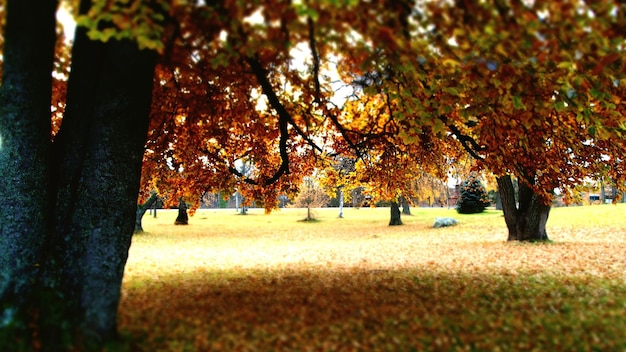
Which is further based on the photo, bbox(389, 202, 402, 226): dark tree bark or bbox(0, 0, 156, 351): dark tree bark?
bbox(389, 202, 402, 226): dark tree bark

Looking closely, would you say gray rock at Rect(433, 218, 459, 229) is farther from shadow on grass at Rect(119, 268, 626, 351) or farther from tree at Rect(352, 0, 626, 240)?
shadow on grass at Rect(119, 268, 626, 351)

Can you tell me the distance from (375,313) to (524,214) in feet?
41.9

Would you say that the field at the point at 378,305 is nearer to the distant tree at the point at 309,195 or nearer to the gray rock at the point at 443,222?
the gray rock at the point at 443,222

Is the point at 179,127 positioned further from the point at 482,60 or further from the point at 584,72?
the point at 584,72

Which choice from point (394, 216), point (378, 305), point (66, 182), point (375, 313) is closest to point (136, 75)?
point (66, 182)

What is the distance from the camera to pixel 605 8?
4066 mm

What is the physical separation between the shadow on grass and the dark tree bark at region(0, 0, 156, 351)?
82 centimetres

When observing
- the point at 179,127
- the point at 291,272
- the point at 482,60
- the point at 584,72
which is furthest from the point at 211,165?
the point at 584,72

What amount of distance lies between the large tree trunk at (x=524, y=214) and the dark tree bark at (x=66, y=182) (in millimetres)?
14604

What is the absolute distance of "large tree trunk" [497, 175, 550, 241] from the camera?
15.9 m

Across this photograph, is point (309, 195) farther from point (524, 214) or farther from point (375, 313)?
point (375, 313)

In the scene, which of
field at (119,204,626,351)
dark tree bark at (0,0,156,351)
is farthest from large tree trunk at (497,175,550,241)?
dark tree bark at (0,0,156,351)

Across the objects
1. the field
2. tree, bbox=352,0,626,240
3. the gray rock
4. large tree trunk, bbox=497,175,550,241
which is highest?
tree, bbox=352,0,626,240

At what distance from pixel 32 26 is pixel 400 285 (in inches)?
280
